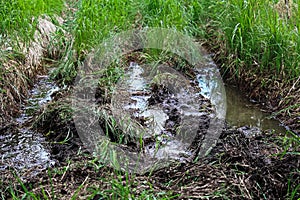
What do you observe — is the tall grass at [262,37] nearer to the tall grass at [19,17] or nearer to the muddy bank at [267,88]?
the muddy bank at [267,88]

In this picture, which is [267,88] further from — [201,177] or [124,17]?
[124,17]

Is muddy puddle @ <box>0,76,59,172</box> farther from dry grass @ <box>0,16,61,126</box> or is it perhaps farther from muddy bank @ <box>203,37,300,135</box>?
muddy bank @ <box>203,37,300,135</box>

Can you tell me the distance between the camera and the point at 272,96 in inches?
152

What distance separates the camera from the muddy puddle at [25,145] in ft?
9.78

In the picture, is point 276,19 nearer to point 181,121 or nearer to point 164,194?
point 181,121

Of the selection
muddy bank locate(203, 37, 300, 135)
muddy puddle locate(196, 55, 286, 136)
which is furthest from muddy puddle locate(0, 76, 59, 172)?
muddy bank locate(203, 37, 300, 135)

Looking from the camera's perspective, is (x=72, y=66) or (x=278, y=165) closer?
(x=278, y=165)

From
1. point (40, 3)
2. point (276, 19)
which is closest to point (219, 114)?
point (276, 19)

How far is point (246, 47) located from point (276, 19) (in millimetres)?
411

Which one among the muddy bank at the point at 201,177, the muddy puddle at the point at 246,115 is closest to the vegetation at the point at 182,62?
the muddy bank at the point at 201,177

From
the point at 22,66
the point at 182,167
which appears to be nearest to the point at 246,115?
the point at 182,167

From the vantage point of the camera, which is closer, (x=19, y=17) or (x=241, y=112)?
(x=241, y=112)

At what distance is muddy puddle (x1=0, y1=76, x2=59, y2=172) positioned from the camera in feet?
9.78

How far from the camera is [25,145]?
3.23 metres
